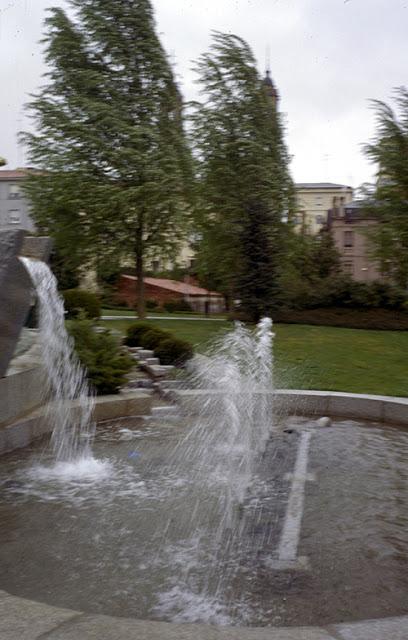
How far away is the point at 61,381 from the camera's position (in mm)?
9047

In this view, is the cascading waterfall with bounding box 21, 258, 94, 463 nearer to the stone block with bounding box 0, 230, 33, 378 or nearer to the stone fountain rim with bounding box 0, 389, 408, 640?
the stone block with bounding box 0, 230, 33, 378

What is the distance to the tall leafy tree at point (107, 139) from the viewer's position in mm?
25047

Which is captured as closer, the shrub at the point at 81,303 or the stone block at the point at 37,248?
the stone block at the point at 37,248

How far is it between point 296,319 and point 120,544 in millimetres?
24986

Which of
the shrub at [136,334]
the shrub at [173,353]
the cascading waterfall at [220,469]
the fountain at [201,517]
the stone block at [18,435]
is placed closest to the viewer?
the fountain at [201,517]

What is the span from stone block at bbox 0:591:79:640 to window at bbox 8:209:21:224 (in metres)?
74.6

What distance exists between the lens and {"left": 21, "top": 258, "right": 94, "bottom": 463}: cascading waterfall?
7.76m

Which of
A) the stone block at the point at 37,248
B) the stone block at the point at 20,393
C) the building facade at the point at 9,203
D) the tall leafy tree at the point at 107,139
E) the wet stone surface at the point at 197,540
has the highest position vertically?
the building facade at the point at 9,203

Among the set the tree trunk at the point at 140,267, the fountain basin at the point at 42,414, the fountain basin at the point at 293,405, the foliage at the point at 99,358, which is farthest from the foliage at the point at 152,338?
the tree trunk at the point at 140,267

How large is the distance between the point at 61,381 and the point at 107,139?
18.3 m

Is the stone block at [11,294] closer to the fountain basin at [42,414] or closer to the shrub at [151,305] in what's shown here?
the fountain basin at [42,414]

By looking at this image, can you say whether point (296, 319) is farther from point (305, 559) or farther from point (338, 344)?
point (305, 559)

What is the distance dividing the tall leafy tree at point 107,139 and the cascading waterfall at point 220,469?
1322 centimetres

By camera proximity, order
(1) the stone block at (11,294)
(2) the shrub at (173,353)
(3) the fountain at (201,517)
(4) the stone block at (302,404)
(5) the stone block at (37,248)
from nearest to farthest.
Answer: (3) the fountain at (201,517)
(1) the stone block at (11,294)
(5) the stone block at (37,248)
(4) the stone block at (302,404)
(2) the shrub at (173,353)
